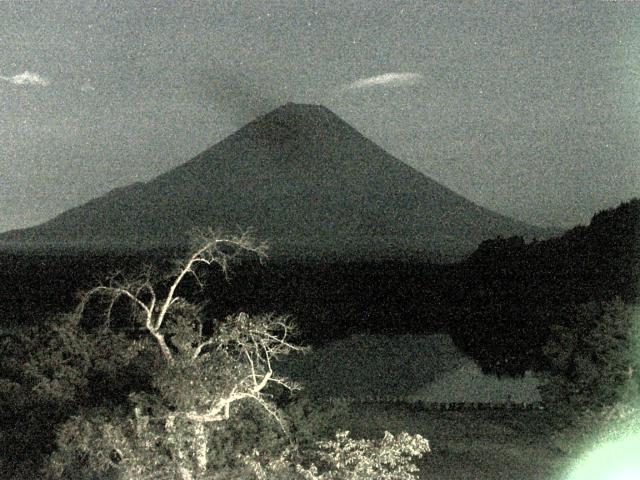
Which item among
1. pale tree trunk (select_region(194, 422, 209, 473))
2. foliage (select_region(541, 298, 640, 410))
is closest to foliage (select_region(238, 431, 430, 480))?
pale tree trunk (select_region(194, 422, 209, 473))

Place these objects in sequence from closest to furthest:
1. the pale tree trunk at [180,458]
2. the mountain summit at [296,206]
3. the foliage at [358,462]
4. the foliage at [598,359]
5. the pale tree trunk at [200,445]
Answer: the pale tree trunk at [180,458]
the pale tree trunk at [200,445]
the foliage at [358,462]
the foliage at [598,359]
the mountain summit at [296,206]

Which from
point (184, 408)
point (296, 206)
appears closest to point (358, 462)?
point (184, 408)

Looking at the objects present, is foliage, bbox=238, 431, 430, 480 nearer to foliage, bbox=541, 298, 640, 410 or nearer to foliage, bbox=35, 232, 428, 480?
foliage, bbox=35, 232, 428, 480

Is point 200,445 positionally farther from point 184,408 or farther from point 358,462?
point 358,462

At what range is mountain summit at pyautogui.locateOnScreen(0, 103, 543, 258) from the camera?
114500 millimetres

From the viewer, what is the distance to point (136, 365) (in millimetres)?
11320

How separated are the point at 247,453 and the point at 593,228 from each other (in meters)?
28.7

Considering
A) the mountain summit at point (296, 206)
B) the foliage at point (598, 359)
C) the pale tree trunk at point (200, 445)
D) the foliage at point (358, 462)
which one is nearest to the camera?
the pale tree trunk at point (200, 445)

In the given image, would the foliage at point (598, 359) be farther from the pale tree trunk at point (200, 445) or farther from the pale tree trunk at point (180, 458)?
the pale tree trunk at point (180, 458)

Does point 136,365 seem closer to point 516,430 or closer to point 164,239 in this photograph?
point 516,430

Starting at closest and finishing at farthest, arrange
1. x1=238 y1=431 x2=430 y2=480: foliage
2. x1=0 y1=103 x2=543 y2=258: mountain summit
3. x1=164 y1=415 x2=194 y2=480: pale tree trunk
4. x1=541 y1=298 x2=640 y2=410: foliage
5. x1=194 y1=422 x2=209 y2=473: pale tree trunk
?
1. x1=164 y1=415 x2=194 y2=480: pale tree trunk
2. x1=194 y1=422 x2=209 y2=473: pale tree trunk
3. x1=238 y1=431 x2=430 y2=480: foliage
4. x1=541 y1=298 x2=640 y2=410: foliage
5. x1=0 y1=103 x2=543 y2=258: mountain summit

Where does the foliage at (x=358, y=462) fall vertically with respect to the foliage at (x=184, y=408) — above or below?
below

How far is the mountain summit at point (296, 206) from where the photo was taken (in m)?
114

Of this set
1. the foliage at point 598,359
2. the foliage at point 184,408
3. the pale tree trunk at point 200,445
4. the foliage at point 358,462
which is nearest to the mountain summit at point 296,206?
the foliage at point 598,359
